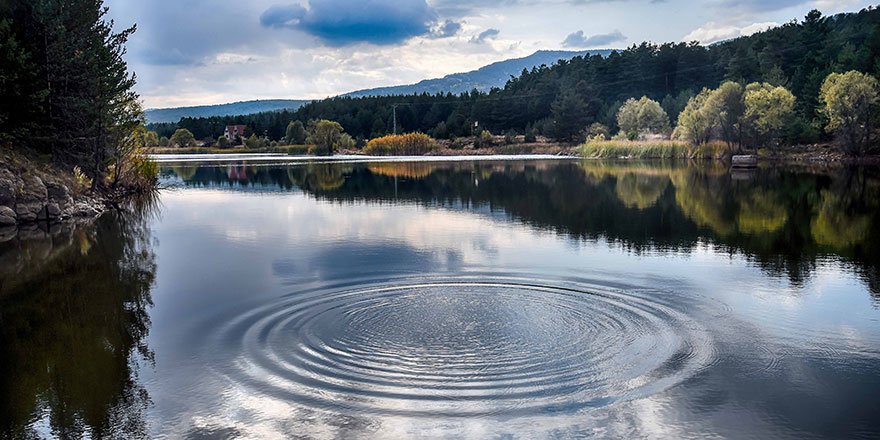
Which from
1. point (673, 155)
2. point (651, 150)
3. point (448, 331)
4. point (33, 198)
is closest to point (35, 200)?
point (33, 198)

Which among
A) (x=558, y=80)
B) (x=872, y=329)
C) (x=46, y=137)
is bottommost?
(x=872, y=329)

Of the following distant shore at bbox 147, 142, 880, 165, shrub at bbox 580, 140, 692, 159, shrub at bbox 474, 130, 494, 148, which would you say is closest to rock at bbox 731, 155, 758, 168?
distant shore at bbox 147, 142, 880, 165

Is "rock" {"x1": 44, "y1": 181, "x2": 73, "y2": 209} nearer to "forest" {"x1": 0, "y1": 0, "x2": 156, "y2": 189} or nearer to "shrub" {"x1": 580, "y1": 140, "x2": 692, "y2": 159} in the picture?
"forest" {"x1": 0, "y1": 0, "x2": 156, "y2": 189}

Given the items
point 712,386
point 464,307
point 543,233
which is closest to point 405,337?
point 464,307

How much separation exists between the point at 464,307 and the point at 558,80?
369 ft

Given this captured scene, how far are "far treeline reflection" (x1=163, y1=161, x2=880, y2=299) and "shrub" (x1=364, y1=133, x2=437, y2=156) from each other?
52.9 metres

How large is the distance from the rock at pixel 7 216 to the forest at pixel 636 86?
65.0 meters

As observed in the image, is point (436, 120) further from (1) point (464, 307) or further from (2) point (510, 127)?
(1) point (464, 307)

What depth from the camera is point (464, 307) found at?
1240cm

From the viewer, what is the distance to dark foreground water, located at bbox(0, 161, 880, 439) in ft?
25.9

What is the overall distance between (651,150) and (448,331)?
71842 millimetres

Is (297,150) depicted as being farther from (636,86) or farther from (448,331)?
(448,331)

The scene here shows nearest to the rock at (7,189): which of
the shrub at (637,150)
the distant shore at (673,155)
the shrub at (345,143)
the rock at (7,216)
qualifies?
the rock at (7,216)

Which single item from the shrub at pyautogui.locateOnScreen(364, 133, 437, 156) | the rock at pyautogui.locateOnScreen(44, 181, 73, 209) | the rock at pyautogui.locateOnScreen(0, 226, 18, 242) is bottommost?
the rock at pyautogui.locateOnScreen(0, 226, 18, 242)
